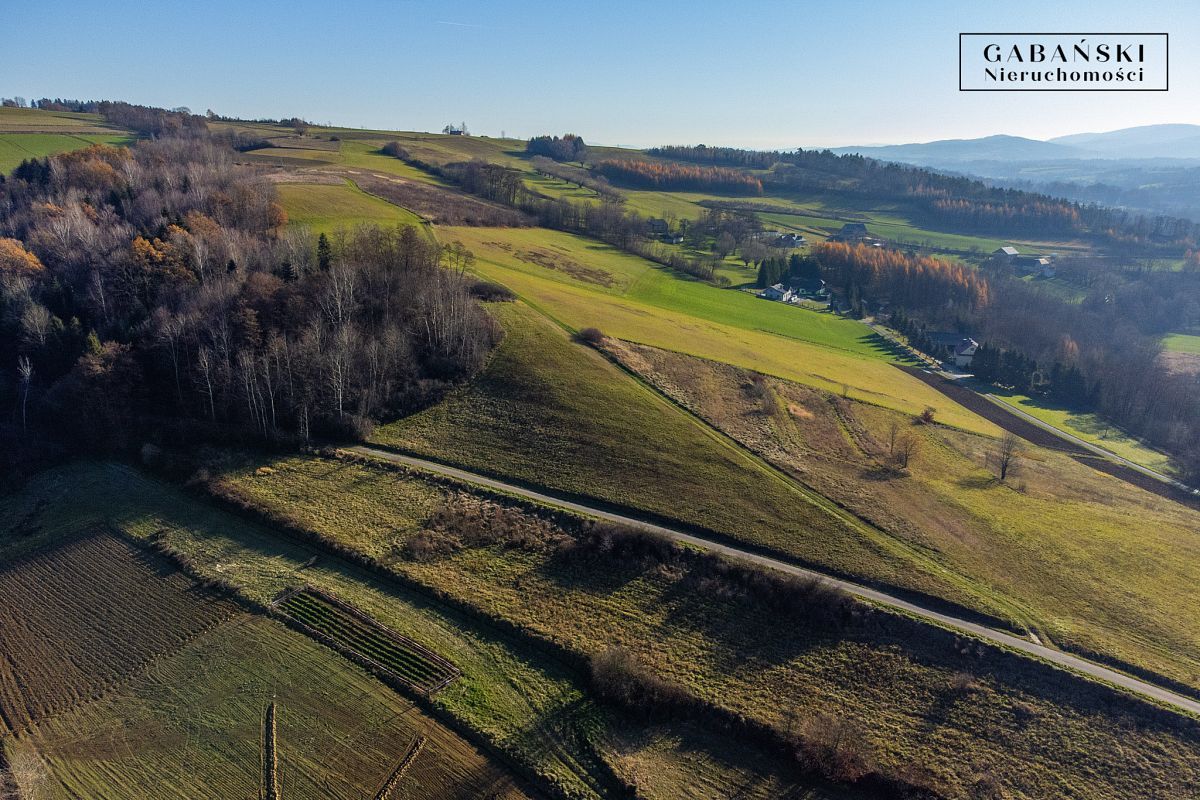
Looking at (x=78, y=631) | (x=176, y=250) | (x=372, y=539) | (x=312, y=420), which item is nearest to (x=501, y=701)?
(x=372, y=539)

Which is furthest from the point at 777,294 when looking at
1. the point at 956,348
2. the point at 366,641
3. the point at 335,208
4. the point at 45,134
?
the point at 45,134

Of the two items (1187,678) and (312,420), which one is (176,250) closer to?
(312,420)

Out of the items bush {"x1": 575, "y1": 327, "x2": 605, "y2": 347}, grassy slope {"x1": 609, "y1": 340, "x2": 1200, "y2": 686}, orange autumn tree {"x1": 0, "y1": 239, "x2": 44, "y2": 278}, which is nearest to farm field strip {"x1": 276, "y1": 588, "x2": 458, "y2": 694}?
grassy slope {"x1": 609, "y1": 340, "x2": 1200, "y2": 686}

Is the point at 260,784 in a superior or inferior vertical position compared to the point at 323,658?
inferior

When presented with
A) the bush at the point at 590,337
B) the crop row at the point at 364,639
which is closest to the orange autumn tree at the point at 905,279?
the bush at the point at 590,337

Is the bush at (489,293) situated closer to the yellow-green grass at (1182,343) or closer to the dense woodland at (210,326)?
the dense woodland at (210,326)

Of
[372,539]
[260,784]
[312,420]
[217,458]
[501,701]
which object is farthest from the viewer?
[312,420]
